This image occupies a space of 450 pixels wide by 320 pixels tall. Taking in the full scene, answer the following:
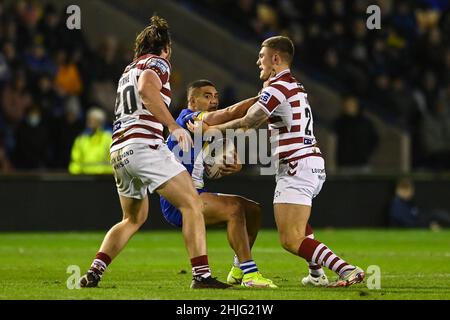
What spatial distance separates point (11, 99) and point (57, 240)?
359 centimetres

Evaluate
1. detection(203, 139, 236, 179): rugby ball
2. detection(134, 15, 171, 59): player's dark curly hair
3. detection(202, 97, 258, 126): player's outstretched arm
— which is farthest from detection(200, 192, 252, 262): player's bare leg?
detection(134, 15, 171, 59): player's dark curly hair

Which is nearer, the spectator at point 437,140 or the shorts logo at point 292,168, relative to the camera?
the shorts logo at point 292,168

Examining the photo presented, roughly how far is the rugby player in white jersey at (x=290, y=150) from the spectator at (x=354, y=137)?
10.8m

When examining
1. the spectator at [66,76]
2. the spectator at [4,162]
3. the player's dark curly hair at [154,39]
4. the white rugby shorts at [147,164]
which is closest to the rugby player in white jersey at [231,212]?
the white rugby shorts at [147,164]

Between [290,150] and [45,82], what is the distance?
33.7 feet

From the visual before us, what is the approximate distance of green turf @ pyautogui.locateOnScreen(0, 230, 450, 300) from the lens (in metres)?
8.97

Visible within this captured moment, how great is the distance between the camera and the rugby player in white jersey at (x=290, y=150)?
31.5 ft

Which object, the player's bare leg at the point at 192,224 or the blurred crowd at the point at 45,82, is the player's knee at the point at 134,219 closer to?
the player's bare leg at the point at 192,224

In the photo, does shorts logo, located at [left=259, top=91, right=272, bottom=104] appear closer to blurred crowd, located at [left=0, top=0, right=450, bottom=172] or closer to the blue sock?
the blue sock

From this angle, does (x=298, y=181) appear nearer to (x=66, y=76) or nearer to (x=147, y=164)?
(x=147, y=164)

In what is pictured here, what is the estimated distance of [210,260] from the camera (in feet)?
44.1

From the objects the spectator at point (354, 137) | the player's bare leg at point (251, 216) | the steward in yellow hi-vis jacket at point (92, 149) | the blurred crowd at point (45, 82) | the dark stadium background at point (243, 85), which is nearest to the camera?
the player's bare leg at point (251, 216)

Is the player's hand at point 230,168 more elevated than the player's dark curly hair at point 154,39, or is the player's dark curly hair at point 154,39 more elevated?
the player's dark curly hair at point 154,39
